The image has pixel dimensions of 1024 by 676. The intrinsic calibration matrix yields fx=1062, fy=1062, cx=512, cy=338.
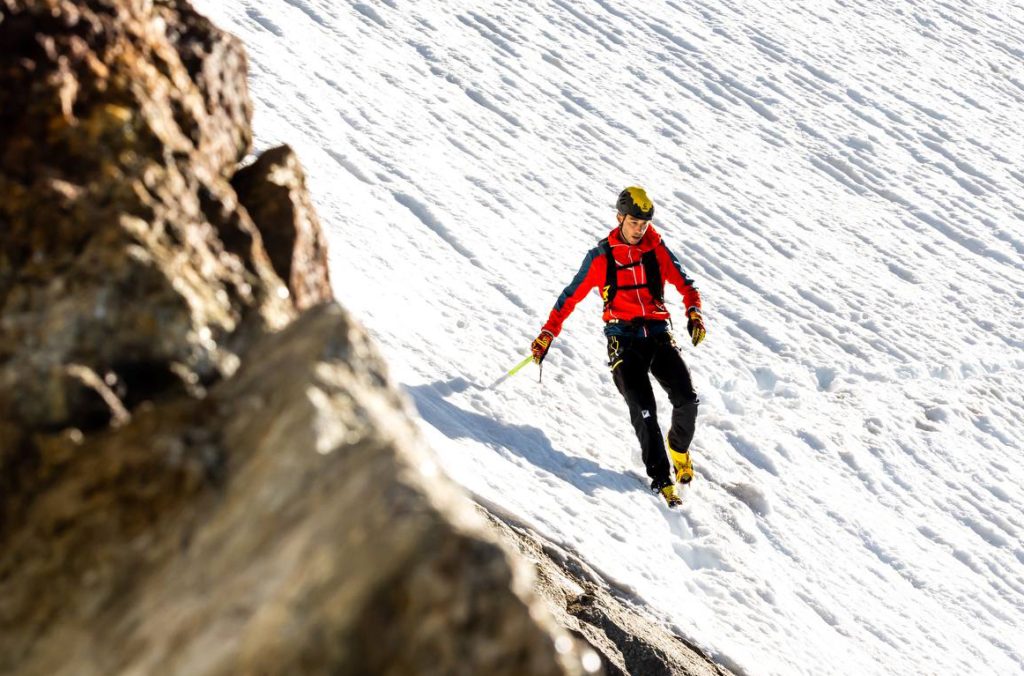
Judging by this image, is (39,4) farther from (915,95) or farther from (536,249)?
(915,95)

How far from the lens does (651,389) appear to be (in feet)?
27.9

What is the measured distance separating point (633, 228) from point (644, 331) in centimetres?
83

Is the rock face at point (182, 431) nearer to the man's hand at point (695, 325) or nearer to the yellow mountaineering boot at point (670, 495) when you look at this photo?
the yellow mountaineering boot at point (670, 495)

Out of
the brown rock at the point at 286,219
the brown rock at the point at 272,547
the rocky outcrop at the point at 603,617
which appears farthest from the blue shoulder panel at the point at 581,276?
the brown rock at the point at 272,547

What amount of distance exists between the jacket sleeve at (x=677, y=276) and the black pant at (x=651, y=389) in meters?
0.48

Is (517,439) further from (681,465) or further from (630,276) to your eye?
(630,276)

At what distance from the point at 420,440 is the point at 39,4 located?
217 cm

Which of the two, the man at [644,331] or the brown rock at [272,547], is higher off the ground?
the brown rock at [272,547]

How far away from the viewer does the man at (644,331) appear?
8.45 m

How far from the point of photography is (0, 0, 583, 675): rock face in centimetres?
248

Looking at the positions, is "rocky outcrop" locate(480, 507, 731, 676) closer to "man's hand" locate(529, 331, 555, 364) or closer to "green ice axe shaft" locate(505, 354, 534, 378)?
"man's hand" locate(529, 331, 555, 364)

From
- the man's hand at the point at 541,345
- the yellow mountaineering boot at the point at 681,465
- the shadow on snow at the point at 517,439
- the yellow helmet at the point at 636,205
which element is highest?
the yellow helmet at the point at 636,205

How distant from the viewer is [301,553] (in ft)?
8.48

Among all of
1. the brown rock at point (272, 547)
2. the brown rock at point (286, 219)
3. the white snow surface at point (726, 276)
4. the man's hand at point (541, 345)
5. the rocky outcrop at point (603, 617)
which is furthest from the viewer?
the man's hand at point (541, 345)
